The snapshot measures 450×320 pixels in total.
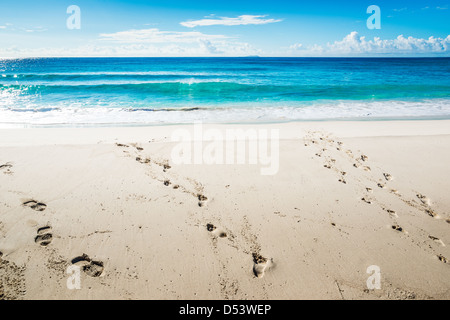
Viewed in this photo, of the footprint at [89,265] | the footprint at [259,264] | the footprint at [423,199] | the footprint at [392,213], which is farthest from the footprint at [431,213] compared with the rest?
the footprint at [89,265]

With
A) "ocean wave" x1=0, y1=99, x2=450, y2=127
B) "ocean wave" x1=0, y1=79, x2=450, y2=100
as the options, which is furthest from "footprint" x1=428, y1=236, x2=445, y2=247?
"ocean wave" x1=0, y1=79, x2=450, y2=100

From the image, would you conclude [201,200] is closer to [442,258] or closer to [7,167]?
[442,258]

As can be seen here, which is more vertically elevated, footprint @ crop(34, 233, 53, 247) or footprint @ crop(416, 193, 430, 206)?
footprint @ crop(416, 193, 430, 206)

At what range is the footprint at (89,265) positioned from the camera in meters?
2.86

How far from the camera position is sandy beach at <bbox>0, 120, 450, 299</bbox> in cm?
277

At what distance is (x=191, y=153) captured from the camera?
5910mm

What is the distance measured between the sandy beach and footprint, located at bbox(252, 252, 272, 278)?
0.05 feet

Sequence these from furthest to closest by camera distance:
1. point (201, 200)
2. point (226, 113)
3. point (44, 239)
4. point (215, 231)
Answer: point (226, 113) → point (201, 200) → point (215, 231) → point (44, 239)

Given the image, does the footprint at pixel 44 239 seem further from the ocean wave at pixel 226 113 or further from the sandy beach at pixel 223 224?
the ocean wave at pixel 226 113

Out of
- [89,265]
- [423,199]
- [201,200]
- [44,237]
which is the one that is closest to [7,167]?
[44,237]

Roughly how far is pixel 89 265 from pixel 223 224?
1.98m

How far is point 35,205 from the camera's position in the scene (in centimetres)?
396

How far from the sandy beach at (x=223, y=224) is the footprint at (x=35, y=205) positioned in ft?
0.06

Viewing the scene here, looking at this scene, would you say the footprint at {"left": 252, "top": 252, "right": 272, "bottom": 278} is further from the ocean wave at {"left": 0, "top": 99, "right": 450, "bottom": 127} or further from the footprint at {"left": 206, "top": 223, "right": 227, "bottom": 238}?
the ocean wave at {"left": 0, "top": 99, "right": 450, "bottom": 127}
